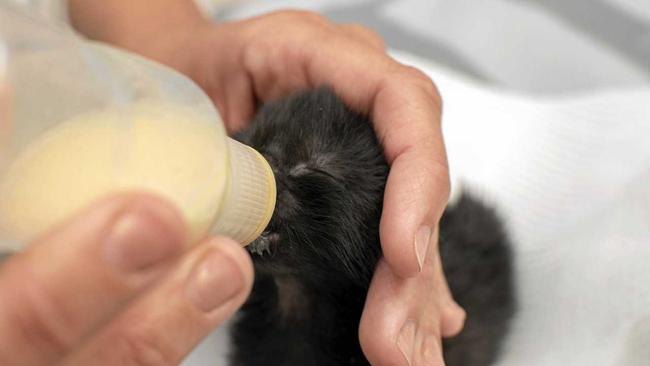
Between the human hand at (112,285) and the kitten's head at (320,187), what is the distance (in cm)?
18

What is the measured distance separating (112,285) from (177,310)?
66mm

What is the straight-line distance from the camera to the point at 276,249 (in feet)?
2.05

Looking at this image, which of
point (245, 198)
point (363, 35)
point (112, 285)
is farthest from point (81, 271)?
point (363, 35)

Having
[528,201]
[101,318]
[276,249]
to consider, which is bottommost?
[528,201]

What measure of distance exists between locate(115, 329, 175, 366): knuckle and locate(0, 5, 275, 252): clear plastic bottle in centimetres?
9

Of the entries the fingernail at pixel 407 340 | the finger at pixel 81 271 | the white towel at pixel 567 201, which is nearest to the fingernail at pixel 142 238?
the finger at pixel 81 271

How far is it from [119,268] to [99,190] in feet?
0.15

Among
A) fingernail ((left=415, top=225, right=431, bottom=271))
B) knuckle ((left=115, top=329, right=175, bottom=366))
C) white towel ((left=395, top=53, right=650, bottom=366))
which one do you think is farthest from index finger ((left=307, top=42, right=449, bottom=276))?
white towel ((left=395, top=53, right=650, bottom=366))

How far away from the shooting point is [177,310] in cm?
42

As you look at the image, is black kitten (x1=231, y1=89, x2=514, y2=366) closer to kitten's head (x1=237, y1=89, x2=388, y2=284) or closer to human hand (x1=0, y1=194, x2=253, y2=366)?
kitten's head (x1=237, y1=89, x2=388, y2=284)

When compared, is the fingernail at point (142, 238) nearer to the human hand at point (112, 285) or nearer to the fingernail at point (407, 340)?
the human hand at point (112, 285)

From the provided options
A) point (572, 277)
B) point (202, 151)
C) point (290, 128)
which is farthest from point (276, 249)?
point (572, 277)

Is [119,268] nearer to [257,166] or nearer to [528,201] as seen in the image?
[257,166]

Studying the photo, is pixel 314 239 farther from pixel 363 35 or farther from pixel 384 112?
pixel 363 35
